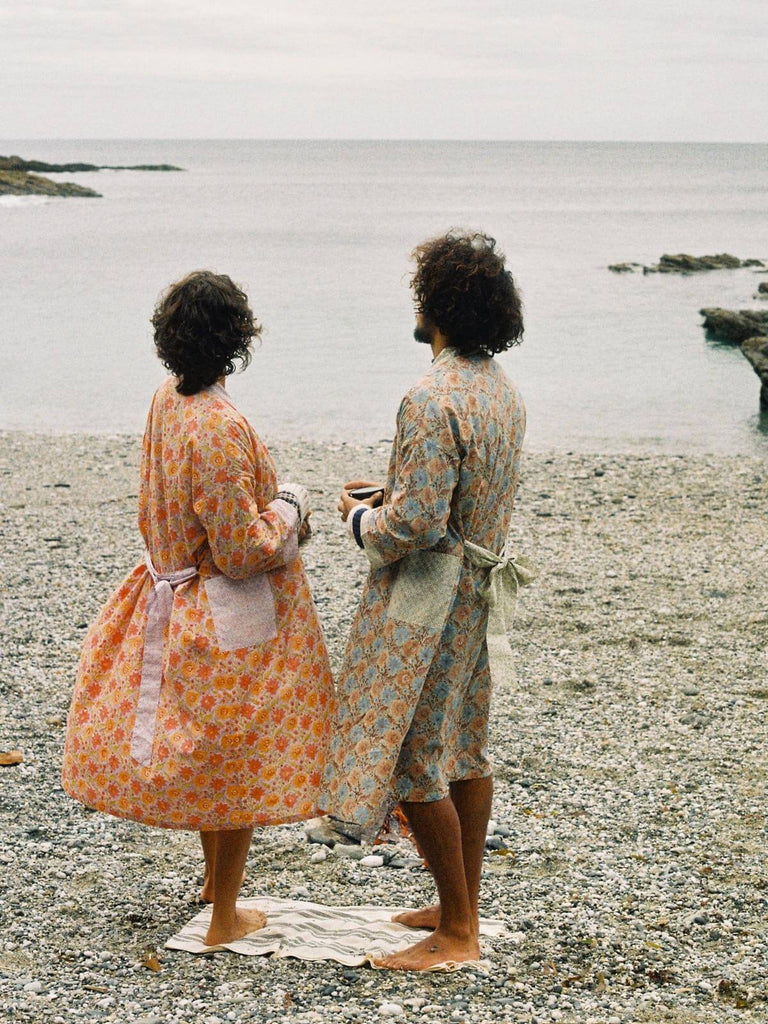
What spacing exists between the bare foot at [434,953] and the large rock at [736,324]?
21974 mm

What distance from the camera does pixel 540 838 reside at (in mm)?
4516

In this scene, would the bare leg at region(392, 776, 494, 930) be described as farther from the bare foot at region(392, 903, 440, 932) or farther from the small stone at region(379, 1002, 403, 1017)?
the small stone at region(379, 1002, 403, 1017)

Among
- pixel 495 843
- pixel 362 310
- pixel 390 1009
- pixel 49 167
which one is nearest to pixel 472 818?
pixel 390 1009

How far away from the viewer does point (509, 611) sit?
330 cm

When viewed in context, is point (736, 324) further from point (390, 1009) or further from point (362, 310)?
point (390, 1009)

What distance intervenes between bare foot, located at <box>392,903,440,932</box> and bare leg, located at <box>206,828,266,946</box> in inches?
17.5

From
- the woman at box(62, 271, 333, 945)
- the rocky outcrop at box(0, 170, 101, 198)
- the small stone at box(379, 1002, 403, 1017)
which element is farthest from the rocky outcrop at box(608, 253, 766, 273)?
the rocky outcrop at box(0, 170, 101, 198)

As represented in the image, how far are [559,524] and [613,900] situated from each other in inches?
223

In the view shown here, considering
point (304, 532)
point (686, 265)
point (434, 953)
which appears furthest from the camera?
point (686, 265)

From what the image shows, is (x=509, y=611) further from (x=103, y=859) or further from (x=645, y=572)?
(x=645, y=572)

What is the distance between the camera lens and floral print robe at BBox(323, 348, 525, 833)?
3078 mm

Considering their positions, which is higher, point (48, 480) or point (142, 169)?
point (142, 169)

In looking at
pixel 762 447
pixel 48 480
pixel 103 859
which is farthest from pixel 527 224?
pixel 103 859

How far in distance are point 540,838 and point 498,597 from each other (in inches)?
63.2
